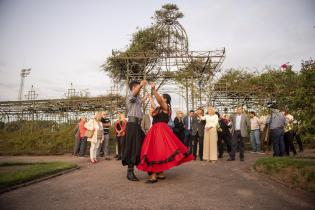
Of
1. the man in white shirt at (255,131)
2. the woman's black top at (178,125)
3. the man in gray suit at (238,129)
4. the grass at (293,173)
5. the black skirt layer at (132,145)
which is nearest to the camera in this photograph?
the grass at (293,173)

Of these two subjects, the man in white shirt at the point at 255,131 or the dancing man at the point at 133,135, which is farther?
the man in white shirt at the point at 255,131

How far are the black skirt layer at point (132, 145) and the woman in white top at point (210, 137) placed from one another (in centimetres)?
518

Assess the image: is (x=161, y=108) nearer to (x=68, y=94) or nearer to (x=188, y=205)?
(x=188, y=205)

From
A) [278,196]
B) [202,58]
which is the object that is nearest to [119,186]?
[278,196]

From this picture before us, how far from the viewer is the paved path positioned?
4180 millimetres

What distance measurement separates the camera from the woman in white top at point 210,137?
10914 millimetres

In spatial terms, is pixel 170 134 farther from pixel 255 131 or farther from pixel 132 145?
pixel 255 131

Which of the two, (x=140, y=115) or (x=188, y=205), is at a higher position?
(x=140, y=115)

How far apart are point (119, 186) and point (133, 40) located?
2118 cm

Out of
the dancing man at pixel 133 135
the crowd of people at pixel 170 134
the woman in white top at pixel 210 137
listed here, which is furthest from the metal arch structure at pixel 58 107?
the dancing man at pixel 133 135

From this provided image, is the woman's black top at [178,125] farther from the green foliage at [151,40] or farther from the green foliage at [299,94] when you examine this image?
the green foliage at [151,40]

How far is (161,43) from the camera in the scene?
79.5 ft

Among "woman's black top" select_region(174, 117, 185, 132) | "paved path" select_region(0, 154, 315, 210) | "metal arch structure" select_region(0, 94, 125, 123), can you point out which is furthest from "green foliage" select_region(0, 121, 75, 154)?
"paved path" select_region(0, 154, 315, 210)

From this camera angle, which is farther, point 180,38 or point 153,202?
point 180,38
